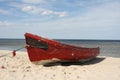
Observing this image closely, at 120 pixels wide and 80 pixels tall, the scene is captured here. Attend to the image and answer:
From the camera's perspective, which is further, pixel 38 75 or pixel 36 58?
pixel 36 58

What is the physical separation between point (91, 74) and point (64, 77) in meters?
1.26

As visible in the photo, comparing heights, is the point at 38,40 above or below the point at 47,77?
above

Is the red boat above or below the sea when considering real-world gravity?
above

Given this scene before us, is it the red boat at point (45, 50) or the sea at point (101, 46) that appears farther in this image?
the sea at point (101, 46)

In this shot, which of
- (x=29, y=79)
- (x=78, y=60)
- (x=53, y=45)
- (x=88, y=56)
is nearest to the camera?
(x=29, y=79)

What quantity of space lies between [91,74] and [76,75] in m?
0.66

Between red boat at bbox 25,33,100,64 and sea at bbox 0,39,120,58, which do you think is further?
sea at bbox 0,39,120,58

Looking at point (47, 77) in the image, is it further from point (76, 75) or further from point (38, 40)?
point (38, 40)

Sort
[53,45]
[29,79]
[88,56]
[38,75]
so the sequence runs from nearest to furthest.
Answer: [29,79]
[38,75]
[53,45]
[88,56]

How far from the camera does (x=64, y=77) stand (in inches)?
309

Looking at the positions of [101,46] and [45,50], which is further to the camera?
[101,46]

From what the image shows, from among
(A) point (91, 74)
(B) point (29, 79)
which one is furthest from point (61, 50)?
(B) point (29, 79)

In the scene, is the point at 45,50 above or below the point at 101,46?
above

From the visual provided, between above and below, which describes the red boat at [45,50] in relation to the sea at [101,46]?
above
